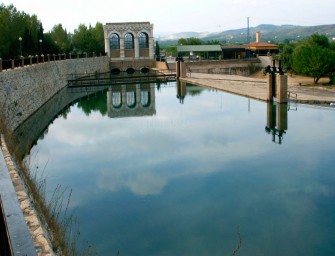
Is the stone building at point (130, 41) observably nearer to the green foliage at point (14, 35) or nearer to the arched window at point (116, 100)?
the green foliage at point (14, 35)

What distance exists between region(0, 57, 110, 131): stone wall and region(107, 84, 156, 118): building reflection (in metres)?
4.57

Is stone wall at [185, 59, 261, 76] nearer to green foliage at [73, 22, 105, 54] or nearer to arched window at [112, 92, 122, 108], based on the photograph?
green foliage at [73, 22, 105, 54]

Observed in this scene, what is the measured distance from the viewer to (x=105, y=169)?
14828 mm

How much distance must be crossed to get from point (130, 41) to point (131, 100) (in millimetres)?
33231

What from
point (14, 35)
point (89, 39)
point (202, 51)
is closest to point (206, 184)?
point (14, 35)

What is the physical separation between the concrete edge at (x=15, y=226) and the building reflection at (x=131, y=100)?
2303cm

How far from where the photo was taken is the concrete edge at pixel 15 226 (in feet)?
9.38

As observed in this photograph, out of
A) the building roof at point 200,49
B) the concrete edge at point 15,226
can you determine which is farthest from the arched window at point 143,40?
the concrete edge at point 15,226

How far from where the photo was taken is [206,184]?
42.5ft

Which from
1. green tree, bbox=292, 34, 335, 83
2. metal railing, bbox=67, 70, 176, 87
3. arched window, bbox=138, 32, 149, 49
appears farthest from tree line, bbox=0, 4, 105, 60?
green tree, bbox=292, 34, 335, 83

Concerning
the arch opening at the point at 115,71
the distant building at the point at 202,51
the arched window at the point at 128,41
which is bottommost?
the arch opening at the point at 115,71

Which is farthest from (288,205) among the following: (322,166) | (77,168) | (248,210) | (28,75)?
(28,75)

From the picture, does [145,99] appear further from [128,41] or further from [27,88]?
[128,41]

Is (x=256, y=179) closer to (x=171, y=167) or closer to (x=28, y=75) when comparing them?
(x=171, y=167)
